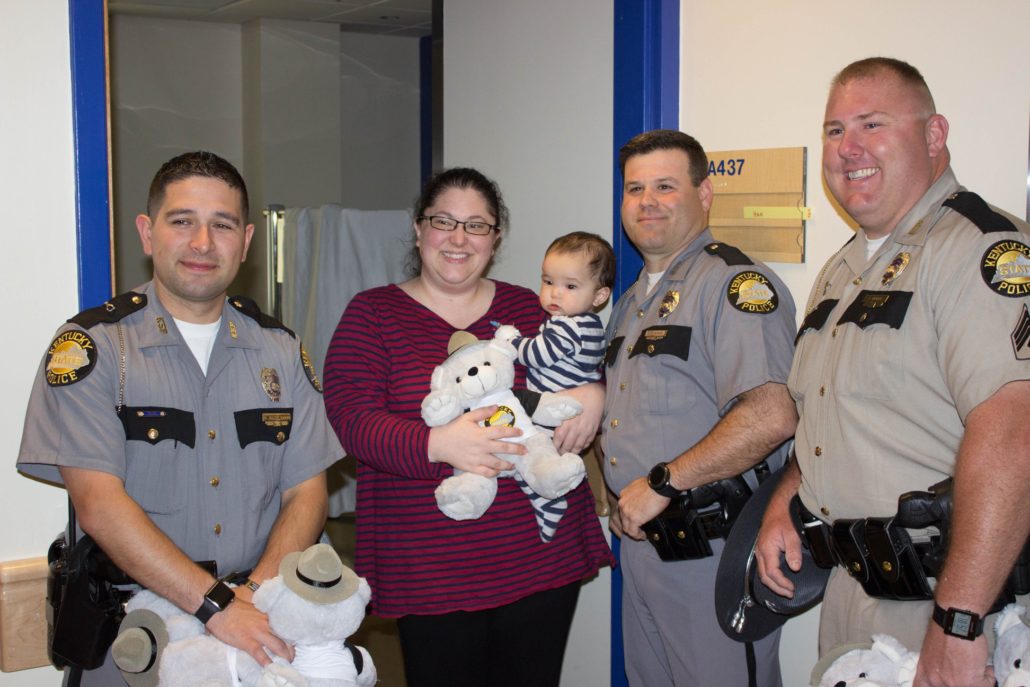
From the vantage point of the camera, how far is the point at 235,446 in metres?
2.04

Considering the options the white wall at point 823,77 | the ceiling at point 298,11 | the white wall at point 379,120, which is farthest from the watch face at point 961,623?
the white wall at point 379,120

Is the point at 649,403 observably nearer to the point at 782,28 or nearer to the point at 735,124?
the point at 735,124

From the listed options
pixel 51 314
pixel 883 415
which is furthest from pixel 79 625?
pixel 883 415

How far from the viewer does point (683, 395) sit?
2324 millimetres

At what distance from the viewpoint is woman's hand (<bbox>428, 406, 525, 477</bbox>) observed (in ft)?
7.09

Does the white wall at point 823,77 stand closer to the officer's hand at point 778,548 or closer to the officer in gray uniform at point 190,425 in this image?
the officer's hand at point 778,548

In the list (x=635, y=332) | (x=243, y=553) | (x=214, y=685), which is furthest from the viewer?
(x=635, y=332)

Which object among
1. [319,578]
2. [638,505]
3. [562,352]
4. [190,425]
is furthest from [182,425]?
[638,505]

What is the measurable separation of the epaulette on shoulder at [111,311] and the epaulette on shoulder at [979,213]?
1696 mm

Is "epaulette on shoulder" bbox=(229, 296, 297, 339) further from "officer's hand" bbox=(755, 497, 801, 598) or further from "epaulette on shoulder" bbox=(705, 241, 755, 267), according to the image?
"officer's hand" bbox=(755, 497, 801, 598)

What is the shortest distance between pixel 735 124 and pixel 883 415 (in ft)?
4.03

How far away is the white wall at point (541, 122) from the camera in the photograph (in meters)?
3.17

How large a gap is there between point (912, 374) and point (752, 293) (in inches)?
20.8

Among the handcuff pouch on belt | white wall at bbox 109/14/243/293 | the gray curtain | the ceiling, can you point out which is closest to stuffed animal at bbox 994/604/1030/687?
the handcuff pouch on belt
